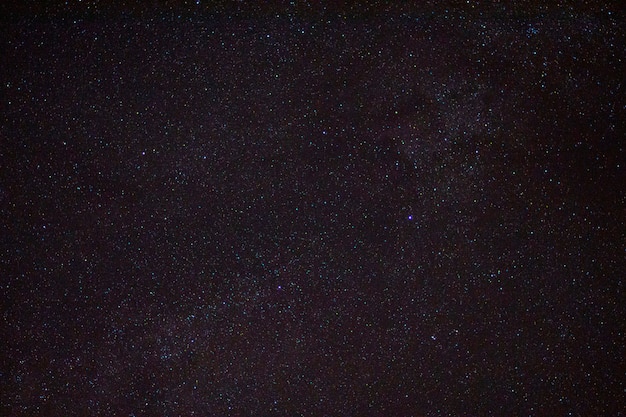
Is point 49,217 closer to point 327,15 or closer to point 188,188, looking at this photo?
point 188,188

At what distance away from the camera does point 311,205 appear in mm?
628

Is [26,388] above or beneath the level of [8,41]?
beneath

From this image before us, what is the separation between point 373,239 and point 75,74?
383 millimetres

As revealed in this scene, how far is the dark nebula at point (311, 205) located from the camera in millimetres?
619

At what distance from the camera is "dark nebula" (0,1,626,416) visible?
619 mm

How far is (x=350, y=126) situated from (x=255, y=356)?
0.92 ft

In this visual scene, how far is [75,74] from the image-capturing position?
2.05 ft

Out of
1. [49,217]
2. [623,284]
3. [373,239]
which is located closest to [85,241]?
[49,217]

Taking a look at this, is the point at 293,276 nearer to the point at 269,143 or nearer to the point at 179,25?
the point at 269,143

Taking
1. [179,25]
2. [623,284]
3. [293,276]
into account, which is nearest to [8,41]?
[179,25]

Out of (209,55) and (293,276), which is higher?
(209,55)

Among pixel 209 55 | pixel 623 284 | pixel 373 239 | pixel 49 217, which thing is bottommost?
pixel 623 284

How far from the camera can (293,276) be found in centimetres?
63

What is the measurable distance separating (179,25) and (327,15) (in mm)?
166
